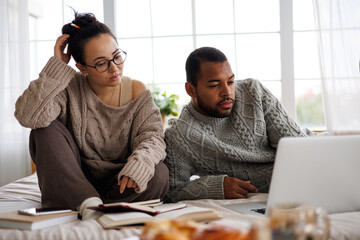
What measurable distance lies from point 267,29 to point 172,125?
2.06 meters

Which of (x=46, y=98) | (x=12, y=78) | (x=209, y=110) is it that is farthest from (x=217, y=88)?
(x=12, y=78)

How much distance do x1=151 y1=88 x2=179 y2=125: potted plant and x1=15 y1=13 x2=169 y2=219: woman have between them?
1447 mm

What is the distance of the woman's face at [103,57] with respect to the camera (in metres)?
1.80

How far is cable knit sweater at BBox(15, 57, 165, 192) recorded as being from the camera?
1747mm

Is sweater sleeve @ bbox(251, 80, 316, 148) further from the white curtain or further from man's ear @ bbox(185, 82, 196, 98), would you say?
the white curtain

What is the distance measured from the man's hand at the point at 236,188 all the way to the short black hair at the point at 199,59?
1.65 ft

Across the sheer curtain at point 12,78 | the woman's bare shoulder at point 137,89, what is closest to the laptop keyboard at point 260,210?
the woman's bare shoulder at point 137,89

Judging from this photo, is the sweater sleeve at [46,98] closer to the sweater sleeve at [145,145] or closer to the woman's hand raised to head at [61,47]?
the woman's hand raised to head at [61,47]

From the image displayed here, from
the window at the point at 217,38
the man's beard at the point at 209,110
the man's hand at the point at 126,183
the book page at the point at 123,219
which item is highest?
the window at the point at 217,38

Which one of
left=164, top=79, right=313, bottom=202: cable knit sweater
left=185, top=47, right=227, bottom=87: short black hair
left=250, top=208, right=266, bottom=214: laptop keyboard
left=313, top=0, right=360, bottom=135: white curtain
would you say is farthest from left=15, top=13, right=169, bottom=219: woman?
left=313, top=0, right=360, bottom=135: white curtain

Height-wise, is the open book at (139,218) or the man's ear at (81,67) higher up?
the man's ear at (81,67)

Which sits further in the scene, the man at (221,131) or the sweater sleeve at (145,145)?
the man at (221,131)

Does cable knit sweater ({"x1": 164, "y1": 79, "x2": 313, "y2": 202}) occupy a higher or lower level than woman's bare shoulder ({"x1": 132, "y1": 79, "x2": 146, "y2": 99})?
lower

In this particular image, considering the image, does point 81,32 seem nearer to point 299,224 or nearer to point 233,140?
point 233,140
